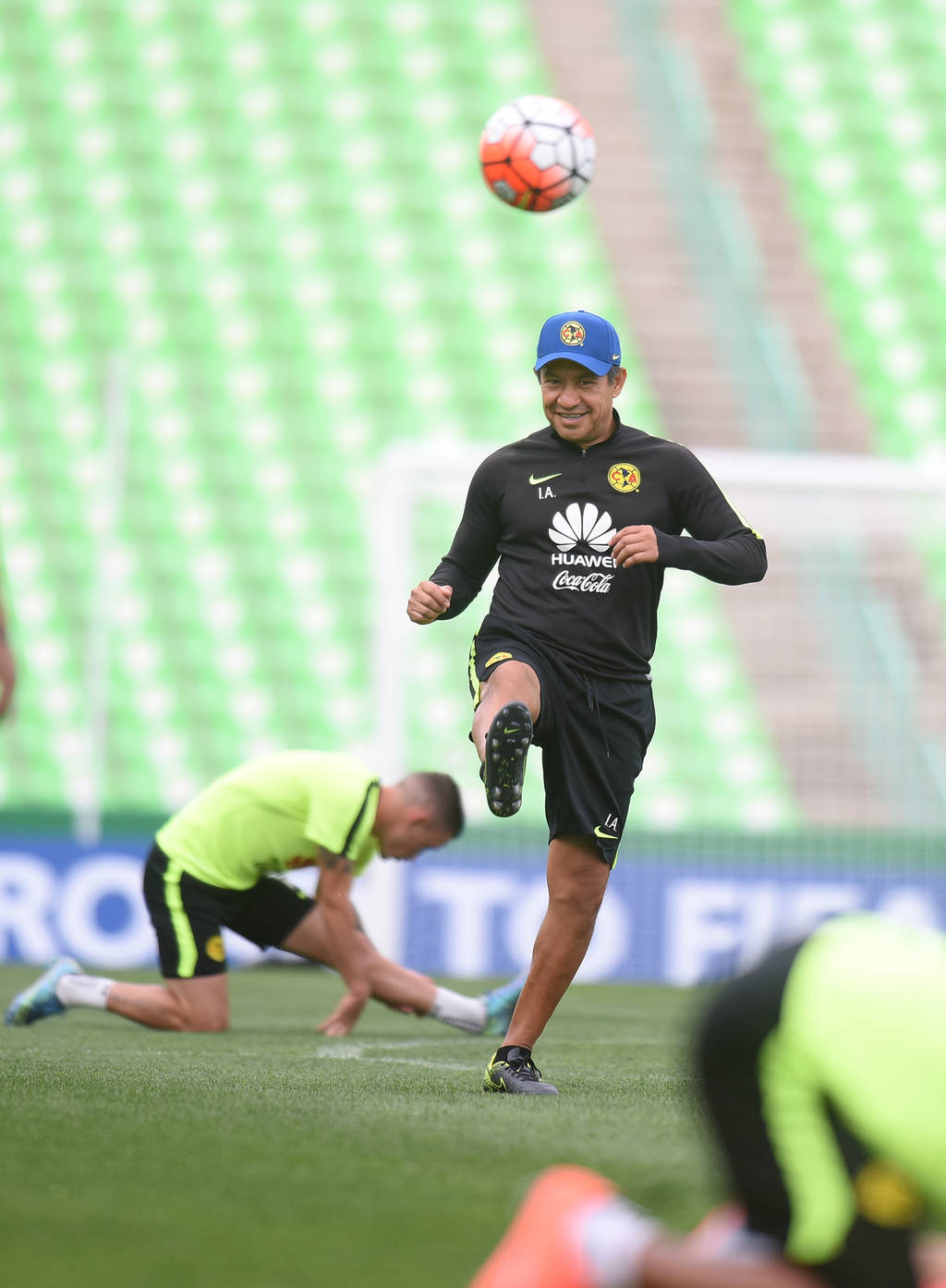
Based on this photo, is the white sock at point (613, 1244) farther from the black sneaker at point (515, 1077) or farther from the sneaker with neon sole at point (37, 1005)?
the sneaker with neon sole at point (37, 1005)

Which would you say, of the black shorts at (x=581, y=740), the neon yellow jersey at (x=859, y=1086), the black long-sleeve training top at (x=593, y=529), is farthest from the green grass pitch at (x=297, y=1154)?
the black long-sleeve training top at (x=593, y=529)

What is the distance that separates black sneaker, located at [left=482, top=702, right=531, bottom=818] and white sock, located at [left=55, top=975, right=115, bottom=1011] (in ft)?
7.73

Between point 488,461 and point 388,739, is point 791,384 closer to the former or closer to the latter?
point 388,739

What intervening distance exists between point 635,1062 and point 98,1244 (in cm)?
285

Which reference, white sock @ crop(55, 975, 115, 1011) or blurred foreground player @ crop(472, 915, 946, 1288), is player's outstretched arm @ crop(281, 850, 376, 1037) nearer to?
white sock @ crop(55, 975, 115, 1011)

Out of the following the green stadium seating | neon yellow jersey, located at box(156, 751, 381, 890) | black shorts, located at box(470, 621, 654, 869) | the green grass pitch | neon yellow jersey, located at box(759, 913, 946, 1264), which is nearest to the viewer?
neon yellow jersey, located at box(759, 913, 946, 1264)

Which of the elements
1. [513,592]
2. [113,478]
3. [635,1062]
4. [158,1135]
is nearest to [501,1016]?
[635,1062]

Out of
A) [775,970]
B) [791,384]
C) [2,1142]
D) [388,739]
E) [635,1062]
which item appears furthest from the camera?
[791,384]

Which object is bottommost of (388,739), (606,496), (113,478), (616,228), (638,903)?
(638,903)

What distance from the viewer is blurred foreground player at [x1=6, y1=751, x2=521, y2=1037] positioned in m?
5.73

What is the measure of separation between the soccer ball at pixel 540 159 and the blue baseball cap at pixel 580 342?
180 centimetres

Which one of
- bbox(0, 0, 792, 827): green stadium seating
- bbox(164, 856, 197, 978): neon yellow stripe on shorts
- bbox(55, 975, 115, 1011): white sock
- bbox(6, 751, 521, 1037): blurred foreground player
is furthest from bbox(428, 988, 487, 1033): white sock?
bbox(0, 0, 792, 827): green stadium seating

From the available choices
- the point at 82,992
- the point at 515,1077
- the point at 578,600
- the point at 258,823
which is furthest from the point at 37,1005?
the point at 578,600

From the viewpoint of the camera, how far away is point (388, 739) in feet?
30.5
